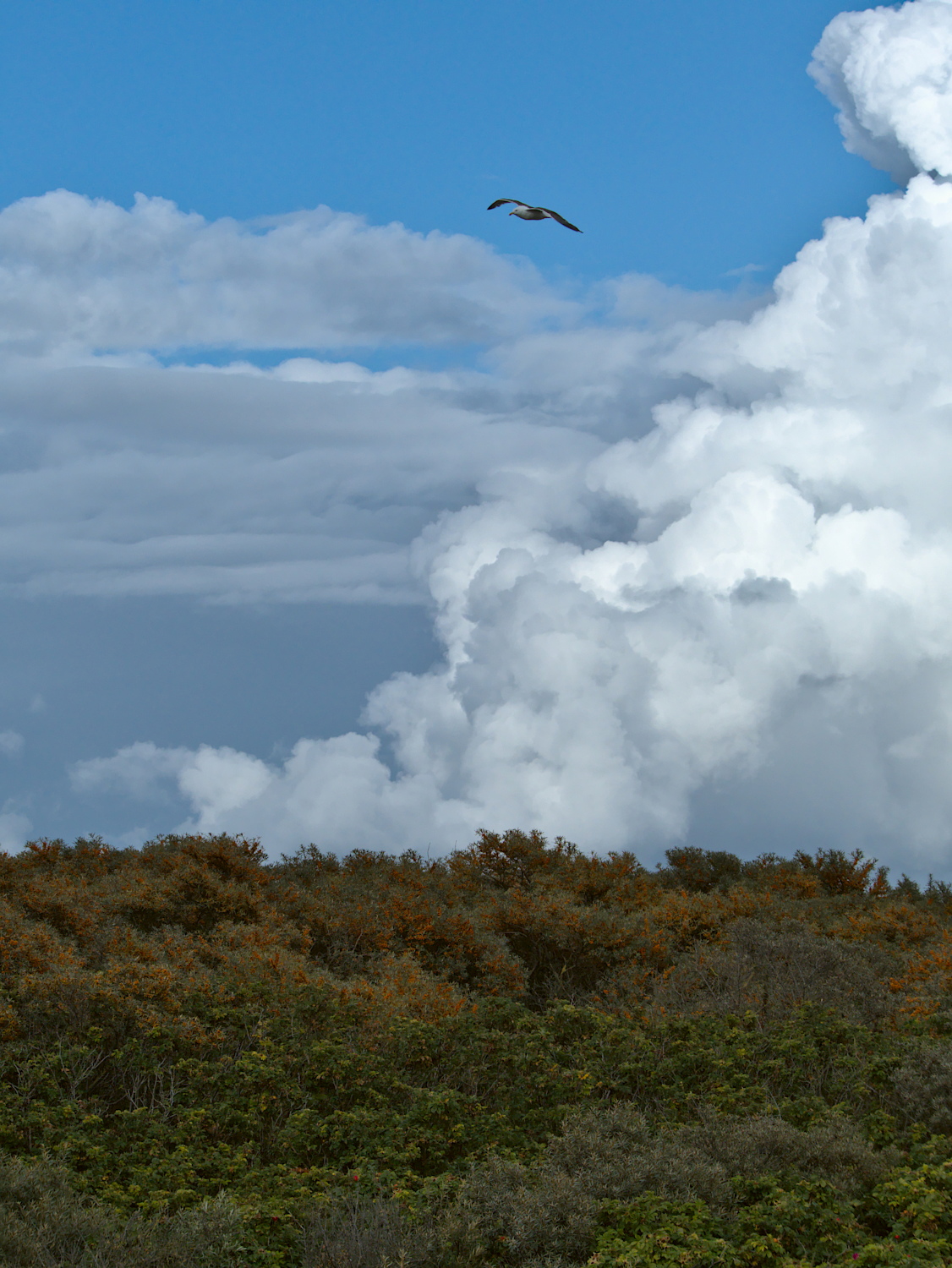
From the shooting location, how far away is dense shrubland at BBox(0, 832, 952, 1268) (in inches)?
248

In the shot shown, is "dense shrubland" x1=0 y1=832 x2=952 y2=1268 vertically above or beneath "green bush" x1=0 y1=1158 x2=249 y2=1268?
above

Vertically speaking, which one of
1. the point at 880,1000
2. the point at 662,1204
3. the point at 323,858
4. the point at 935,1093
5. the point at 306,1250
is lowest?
the point at 306,1250

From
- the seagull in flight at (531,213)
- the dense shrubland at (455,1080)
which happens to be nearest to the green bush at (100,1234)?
the dense shrubland at (455,1080)

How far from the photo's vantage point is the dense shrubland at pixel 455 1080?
6301mm

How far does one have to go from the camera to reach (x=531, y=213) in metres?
8.14

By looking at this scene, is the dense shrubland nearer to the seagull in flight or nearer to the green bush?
the green bush

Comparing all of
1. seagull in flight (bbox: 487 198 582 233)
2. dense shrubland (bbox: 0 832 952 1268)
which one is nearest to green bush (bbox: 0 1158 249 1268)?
dense shrubland (bbox: 0 832 952 1268)

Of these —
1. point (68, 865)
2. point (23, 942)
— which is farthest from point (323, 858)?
point (23, 942)

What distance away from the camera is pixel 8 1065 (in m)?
8.89

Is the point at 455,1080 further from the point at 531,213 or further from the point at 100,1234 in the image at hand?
the point at 531,213

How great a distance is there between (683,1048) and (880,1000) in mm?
3352

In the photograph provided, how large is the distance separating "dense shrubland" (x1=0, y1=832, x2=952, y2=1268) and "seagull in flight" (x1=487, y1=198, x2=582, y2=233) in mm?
7066

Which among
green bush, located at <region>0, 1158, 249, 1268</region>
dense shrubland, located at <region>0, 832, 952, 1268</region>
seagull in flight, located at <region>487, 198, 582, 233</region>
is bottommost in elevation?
green bush, located at <region>0, 1158, 249, 1268</region>

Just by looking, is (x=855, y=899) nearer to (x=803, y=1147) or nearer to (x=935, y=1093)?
(x=935, y=1093)
